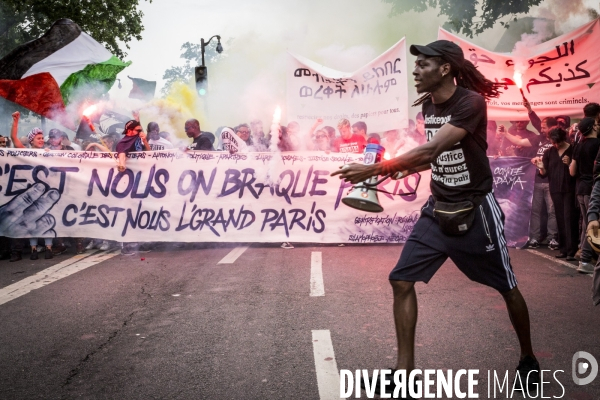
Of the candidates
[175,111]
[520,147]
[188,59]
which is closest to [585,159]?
[520,147]

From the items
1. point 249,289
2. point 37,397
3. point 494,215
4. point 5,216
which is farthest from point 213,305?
point 5,216

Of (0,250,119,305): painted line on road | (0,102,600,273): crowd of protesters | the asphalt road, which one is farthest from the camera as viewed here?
(0,102,600,273): crowd of protesters

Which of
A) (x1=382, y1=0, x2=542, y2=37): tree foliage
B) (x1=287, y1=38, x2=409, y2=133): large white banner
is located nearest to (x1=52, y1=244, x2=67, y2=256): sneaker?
(x1=287, y1=38, x2=409, y2=133): large white banner

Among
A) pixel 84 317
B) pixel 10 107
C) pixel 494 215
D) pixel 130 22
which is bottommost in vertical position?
pixel 84 317

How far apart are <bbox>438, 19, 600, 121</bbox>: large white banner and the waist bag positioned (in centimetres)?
697

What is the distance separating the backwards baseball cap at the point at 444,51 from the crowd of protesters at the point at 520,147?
3.87 m

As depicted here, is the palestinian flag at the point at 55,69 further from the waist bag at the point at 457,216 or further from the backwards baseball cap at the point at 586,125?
the waist bag at the point at 457,216

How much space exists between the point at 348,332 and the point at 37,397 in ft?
7.22

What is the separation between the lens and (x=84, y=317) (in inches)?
213

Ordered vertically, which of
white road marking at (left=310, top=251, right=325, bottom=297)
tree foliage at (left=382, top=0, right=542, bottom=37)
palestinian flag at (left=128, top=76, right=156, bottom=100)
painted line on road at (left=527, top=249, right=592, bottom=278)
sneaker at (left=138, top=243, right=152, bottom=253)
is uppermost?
tree foliage at (left=382, top=0, right=542, bottom=37)

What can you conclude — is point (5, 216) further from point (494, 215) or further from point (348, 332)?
point (494, 215)

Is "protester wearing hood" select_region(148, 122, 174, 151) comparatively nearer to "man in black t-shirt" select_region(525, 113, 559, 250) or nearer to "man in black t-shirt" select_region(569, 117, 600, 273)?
"man in black t-shirt" select_region(525, 113, 559, 250)

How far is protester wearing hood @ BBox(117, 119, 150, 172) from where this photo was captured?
9.73 meters

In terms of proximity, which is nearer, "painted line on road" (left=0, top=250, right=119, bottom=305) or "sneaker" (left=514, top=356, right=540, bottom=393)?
"sneaker" (left=514, top=356, right=540, bottom=393)
